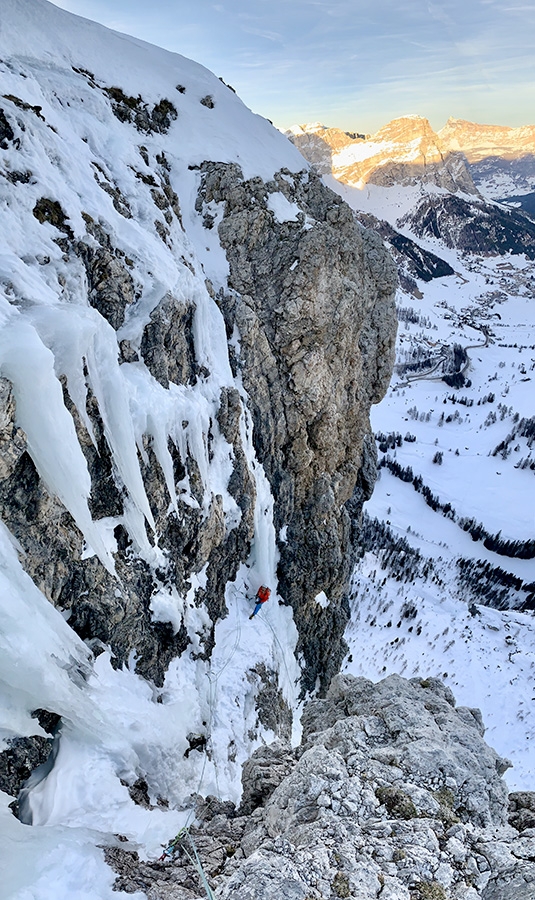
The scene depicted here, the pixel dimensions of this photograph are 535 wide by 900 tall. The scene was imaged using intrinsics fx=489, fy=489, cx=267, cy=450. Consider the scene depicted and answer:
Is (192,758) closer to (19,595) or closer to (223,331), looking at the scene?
(19,595)

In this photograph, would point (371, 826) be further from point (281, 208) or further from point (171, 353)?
point (281, 208)

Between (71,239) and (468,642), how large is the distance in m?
43.9

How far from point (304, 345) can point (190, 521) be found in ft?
26.3

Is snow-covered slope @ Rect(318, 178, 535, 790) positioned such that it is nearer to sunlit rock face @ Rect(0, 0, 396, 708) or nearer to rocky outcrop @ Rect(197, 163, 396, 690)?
rocky outcrop @ Rect(197, 163, 396, 690)

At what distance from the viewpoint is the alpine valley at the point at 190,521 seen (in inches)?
234

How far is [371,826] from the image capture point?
591 centimetres

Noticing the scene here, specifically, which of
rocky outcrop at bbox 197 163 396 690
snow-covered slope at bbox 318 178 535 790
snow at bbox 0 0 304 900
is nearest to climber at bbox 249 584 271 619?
snow at bbox 0 0 304 900

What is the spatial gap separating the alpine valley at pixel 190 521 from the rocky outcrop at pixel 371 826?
0.04 meters

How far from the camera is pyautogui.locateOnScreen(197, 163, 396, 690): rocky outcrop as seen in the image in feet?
53.5

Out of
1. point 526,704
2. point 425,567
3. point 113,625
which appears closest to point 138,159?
point 113,625

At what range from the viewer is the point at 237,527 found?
14.3 m

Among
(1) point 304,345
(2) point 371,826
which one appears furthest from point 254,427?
(2) point 371,826

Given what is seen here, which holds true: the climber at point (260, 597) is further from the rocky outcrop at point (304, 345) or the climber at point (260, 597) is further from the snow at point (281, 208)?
the snow at point (281, 208)

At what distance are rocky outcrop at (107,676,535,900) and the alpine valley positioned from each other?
0.04 metres
